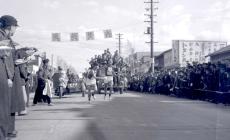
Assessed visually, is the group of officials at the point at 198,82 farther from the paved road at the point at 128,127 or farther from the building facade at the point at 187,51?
the building facade at the point at 187,51

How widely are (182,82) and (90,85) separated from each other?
5.72 metres

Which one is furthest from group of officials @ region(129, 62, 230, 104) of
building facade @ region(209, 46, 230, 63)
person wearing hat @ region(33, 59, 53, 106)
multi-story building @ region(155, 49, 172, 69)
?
multi-story building @ region(155, 49, 172, 69)

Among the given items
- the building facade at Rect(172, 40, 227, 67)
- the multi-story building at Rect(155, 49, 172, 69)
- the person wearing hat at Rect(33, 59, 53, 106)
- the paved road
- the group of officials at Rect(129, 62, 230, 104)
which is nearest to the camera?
the paved road

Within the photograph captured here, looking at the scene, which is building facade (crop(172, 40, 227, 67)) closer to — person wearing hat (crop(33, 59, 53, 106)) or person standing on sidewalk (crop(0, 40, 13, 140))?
person wearing hat (crop(33, 59, 53, 106))

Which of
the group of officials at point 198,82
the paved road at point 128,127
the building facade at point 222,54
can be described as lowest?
the paved road at point 128,127

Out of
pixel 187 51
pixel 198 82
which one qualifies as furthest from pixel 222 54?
pixel 198 82

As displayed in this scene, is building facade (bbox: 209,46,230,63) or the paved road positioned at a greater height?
building facade (bbox: 209,46,230,63)

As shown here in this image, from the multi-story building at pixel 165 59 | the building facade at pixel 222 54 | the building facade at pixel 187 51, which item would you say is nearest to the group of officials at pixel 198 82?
the building facade at pixel 222 54

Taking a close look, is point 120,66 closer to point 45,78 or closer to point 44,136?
point 45,78

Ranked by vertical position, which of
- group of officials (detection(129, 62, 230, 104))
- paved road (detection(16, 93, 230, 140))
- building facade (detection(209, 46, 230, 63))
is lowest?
paved road (detection(16, 93, 230, 140))

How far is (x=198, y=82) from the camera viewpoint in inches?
821

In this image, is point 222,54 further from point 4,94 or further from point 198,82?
point 4,94

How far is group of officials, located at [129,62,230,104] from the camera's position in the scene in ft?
56.6

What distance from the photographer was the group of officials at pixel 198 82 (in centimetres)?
1726
